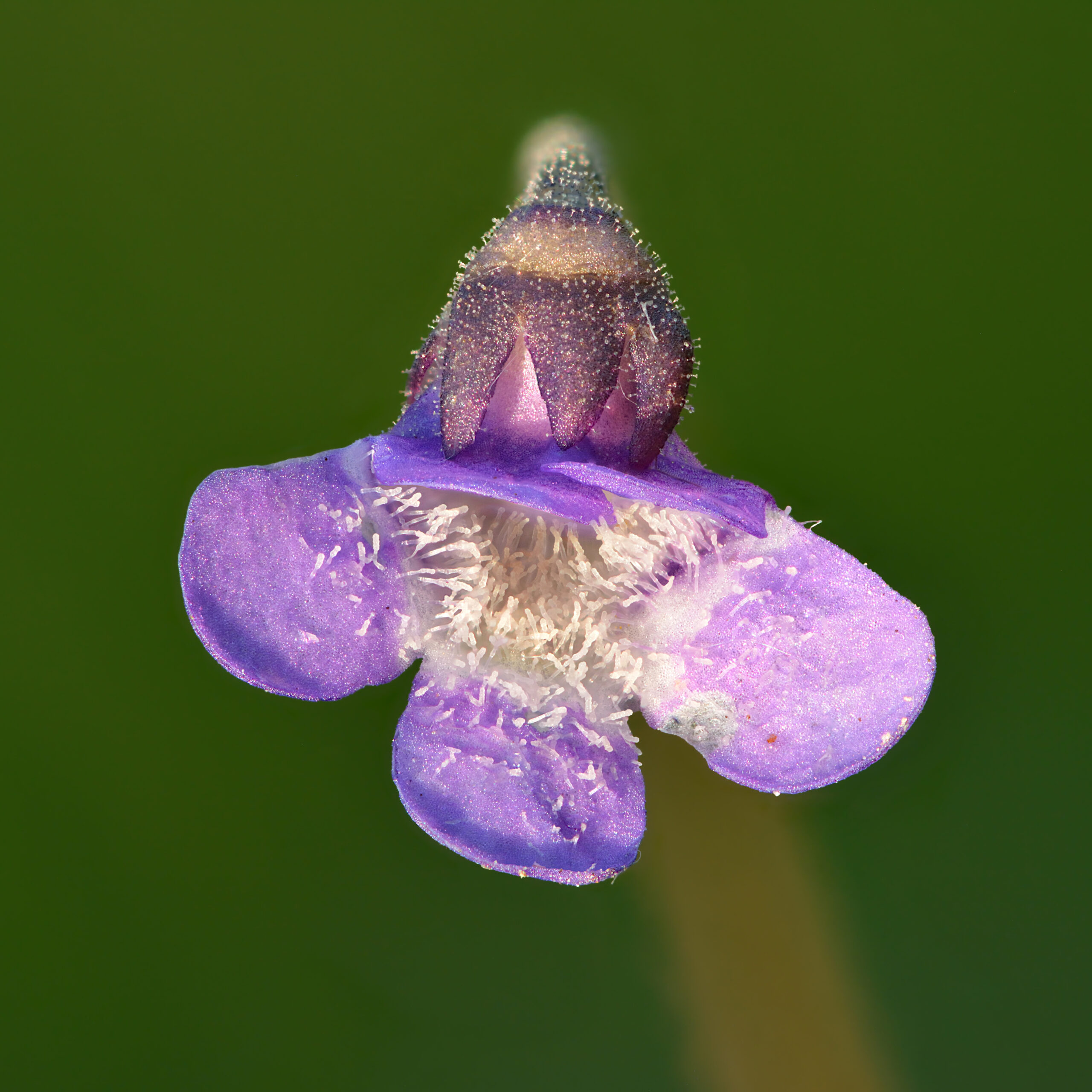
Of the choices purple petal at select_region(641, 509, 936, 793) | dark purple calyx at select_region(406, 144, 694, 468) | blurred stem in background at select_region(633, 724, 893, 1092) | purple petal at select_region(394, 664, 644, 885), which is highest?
dark purple calyx at select_region(406, 144, 694, 468)

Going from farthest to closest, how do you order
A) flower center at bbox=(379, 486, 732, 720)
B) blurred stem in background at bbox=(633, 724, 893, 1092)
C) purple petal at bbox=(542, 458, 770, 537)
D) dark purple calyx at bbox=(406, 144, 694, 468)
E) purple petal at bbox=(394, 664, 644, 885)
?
blurred stem in background at bbox=(633, 724, 893, 1092) → flower center at bbox=(379, 486, 732, 720) → purple petal at bbox=(394, 664, 644, 885) → dark purple calyx at bbox=(406, 144, 694, 468) → purple petal at bbox=(542, 458, 770, 537)

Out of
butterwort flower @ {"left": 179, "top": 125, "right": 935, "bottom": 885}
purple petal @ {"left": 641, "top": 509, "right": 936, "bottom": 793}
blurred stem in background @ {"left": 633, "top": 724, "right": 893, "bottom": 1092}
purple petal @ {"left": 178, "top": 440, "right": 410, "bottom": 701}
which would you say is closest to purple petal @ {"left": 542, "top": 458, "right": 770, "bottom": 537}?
butterwort flower @ {"left": 179, "top": 125, "right": 935, "bottom": 885}

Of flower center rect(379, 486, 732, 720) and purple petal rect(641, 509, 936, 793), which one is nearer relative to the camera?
purple petal rect(641, 509, 936, 793)

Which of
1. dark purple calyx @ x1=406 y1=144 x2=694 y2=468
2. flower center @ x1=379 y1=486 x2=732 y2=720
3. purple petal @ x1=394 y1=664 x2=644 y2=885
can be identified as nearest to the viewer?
dark purple calyx @ x1=406 y1=144 x2=694 y2=468

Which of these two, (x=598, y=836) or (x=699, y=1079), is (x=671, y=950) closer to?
(x=699, y=1079)

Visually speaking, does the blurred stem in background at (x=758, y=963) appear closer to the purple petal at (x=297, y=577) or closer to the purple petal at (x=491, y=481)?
the purple petal at (x=297, y=577)

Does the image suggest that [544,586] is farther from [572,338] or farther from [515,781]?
[572,338]

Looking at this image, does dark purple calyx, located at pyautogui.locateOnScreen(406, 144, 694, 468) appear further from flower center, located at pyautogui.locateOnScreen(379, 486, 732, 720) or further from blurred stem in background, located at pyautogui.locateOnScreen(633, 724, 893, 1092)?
blurred stem in background, located at pyautogui.locateOnScreen(633, 724, 893, 1092)

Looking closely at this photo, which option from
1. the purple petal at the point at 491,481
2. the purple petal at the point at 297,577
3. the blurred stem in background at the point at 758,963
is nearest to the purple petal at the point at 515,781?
the purple petal at the point at 297,577
